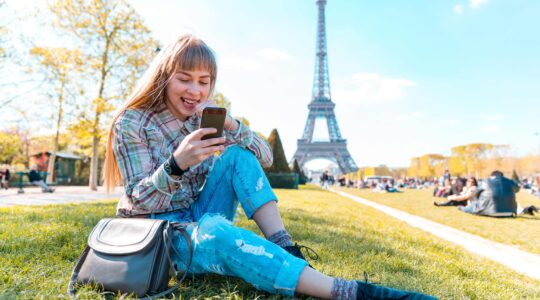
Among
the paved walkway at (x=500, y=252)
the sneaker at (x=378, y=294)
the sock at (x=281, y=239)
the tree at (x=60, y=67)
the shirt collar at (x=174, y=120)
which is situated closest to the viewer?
the sneaker at (x=378, y=294)

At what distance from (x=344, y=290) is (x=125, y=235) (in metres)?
0.93

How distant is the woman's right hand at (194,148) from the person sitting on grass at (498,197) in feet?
27.7

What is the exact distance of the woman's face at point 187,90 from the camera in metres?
1.93

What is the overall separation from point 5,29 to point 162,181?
13450 millimetres

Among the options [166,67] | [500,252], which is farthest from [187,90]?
[500,252]

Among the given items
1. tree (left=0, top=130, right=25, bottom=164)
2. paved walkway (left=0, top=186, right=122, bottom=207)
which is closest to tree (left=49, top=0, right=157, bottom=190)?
paved walkway (left=0, top=186, right=122, bottom=207)

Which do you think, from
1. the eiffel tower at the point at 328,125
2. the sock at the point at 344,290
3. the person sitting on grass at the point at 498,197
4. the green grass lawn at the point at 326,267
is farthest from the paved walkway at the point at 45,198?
the eiffel tower at the point at 328,125

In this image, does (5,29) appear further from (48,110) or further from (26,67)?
(48,110)

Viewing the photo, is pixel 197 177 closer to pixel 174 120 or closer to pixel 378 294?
pixel 174 120

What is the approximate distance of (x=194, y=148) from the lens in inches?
61.4

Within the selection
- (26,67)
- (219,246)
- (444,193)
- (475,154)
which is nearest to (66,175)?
(26,67)

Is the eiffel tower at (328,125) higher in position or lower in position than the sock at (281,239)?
higher

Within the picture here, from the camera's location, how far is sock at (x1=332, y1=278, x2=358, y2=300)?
1468mm

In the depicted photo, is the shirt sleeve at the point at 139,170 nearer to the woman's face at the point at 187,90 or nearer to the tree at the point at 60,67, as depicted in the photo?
the woman's face at the point at 187,90
